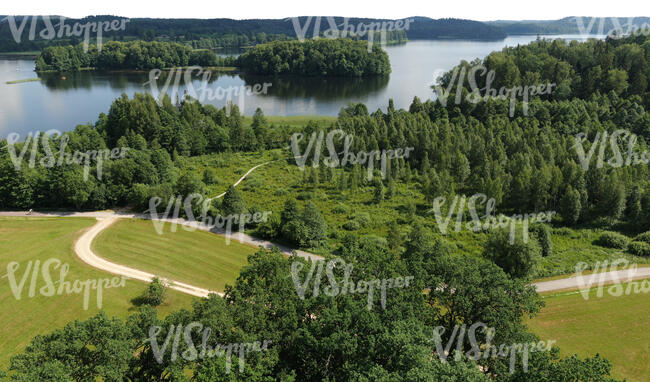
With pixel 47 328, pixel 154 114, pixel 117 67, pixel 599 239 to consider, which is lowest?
pixel 47 328

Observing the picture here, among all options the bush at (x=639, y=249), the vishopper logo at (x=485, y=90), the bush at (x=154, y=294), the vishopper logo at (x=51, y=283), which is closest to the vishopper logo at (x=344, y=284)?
the bush at (x=154, y=294)

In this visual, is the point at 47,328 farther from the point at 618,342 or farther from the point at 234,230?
the point at 618,342

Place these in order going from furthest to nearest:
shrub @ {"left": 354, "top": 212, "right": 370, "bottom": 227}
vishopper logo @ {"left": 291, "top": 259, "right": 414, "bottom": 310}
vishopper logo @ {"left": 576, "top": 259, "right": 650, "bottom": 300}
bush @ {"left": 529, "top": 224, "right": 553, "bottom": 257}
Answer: shrub @ {"left": 354, "top": 212, "right": 370, "bottom": 227} < bush @ {"left": 529, "top": 224, "right": 553, "bottom": 257} < vishopper logo @ {"left": 576, "top": 259, "right": 650, "bottom": 300} < vishopper logo @ {"left": 291, "top": 259, "right": 414, "bottom": 310}

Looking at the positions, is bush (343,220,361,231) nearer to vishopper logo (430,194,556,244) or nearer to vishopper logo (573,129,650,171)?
vishopper logo (430,194,556,244)

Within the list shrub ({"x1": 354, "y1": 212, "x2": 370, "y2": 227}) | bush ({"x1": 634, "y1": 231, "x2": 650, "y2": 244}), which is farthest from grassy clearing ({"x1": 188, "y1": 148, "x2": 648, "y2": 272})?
bush ({"x1": 634, "y1": 231, "x2": 650, "y2": 244})

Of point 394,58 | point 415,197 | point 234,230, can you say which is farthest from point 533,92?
point 394,58

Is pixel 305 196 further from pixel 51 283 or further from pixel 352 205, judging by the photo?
pixel 51 283
